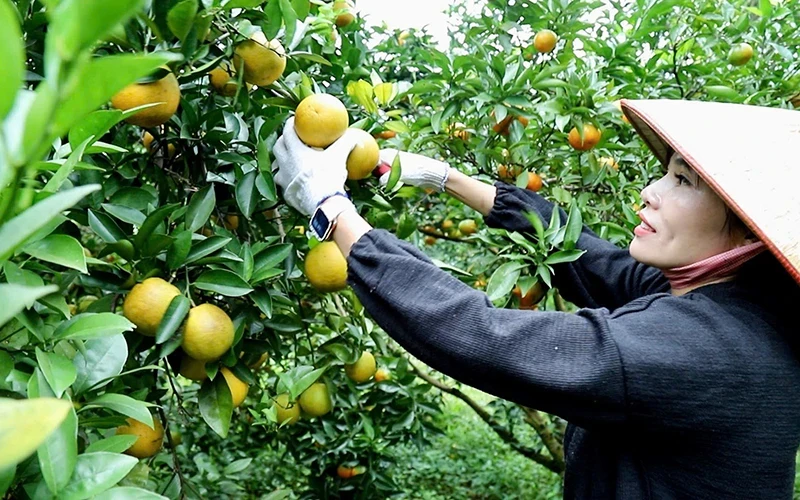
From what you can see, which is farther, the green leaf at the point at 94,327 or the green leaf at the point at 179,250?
the green leaf at the point at 179,250

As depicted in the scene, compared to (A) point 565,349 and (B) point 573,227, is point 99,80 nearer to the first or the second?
(A) point 565,349

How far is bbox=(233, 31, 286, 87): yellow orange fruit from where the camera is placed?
1.17 meters

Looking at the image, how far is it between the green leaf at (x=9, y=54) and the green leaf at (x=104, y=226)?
84 centimetres

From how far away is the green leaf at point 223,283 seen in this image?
116 centimetres

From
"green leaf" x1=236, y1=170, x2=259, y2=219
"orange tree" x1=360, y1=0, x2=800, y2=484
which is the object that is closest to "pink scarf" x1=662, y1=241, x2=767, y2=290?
"orange tree" x1=360, y1=0, x2=800, y2=484

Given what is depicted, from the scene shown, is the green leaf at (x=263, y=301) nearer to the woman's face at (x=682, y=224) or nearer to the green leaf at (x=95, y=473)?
the green leaf at (x=95, y=473)

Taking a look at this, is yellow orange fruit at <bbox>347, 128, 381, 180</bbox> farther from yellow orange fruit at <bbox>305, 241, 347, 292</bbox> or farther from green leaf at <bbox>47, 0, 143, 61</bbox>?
green leaf at <bbox>47, 0, 143, 61</bbox>

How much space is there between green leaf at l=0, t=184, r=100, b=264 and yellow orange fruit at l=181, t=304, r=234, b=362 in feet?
2.63

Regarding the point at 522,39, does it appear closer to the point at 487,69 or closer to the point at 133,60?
the point at 487,69

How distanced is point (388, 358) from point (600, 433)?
3.61 ft

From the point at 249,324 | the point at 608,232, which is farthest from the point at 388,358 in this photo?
the point at 249,324

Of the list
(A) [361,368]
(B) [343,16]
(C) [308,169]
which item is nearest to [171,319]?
(C) [308,169]

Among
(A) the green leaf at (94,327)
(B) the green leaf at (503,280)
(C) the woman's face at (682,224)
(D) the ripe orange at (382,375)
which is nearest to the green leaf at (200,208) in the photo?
(A) the green leaf at (94,327)

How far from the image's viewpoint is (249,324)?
1332mm
